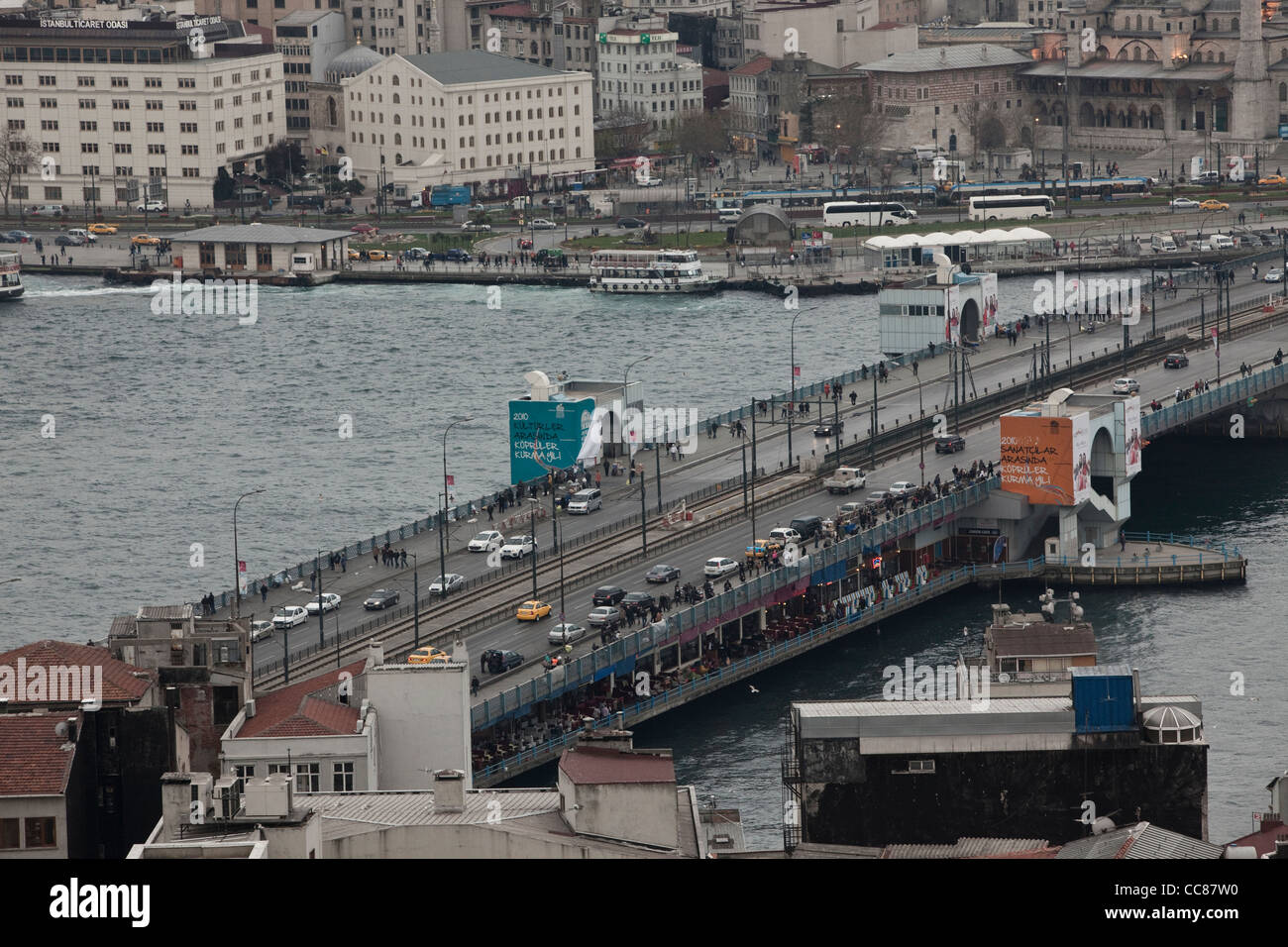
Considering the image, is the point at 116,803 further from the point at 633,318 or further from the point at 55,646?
the point at 633,318

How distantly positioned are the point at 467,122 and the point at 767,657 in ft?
323

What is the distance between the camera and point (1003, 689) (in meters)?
43.1

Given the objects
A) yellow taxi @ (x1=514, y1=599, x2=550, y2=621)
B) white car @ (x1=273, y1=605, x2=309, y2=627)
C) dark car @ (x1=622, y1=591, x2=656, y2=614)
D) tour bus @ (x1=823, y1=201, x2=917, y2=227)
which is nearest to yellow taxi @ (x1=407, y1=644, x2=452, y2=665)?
yellow taxi @ (x1=514, y1=599, x2=550, y2=621)

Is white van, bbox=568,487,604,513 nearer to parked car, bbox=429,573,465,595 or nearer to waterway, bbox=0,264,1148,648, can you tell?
parked car, bbox=429,573,465,595

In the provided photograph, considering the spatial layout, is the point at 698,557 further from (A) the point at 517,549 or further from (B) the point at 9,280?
(B) the point at 9,280

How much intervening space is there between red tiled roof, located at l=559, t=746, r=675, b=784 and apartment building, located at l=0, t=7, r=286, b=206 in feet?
423

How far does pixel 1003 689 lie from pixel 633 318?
87.0 metres

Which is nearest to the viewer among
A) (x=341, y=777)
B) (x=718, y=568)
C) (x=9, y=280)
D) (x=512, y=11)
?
(x=341, y=777)

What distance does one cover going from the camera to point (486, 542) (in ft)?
228

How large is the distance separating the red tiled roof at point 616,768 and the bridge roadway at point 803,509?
1001 inches

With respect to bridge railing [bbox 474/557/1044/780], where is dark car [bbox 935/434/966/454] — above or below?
above

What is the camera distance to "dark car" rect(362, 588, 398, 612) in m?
62.8

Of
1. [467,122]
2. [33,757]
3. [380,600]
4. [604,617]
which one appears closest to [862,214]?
[467,122]

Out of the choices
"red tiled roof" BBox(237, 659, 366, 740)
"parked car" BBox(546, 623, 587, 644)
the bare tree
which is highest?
the bare tree
